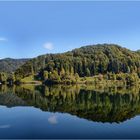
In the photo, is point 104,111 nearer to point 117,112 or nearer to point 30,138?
point 117,112

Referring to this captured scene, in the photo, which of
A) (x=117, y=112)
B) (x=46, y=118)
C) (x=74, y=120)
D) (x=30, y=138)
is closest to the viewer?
(x=30, y=138)

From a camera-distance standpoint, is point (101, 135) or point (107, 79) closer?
point (101, 135)

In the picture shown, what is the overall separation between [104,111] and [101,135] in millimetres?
18193

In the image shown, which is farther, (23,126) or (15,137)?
(23,126)

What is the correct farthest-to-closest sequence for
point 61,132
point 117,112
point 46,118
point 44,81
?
point 44,81 → point 117,112 → point 46,118 → point 61,132

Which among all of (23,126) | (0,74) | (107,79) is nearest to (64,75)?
(107,79)

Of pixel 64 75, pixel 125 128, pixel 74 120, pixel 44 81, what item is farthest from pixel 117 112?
pixel 44 81

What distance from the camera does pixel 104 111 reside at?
50.3 meters

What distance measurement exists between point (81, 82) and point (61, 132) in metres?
149

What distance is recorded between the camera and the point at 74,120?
4194 centimetres

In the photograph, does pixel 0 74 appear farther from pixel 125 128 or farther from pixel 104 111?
pixel 125 128

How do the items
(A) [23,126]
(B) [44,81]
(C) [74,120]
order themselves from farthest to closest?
(B) [44,81], (C) [74,120], (A) [23,126]

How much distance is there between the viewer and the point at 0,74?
18825cm

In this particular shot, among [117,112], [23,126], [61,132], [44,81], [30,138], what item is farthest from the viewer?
[44,81]
